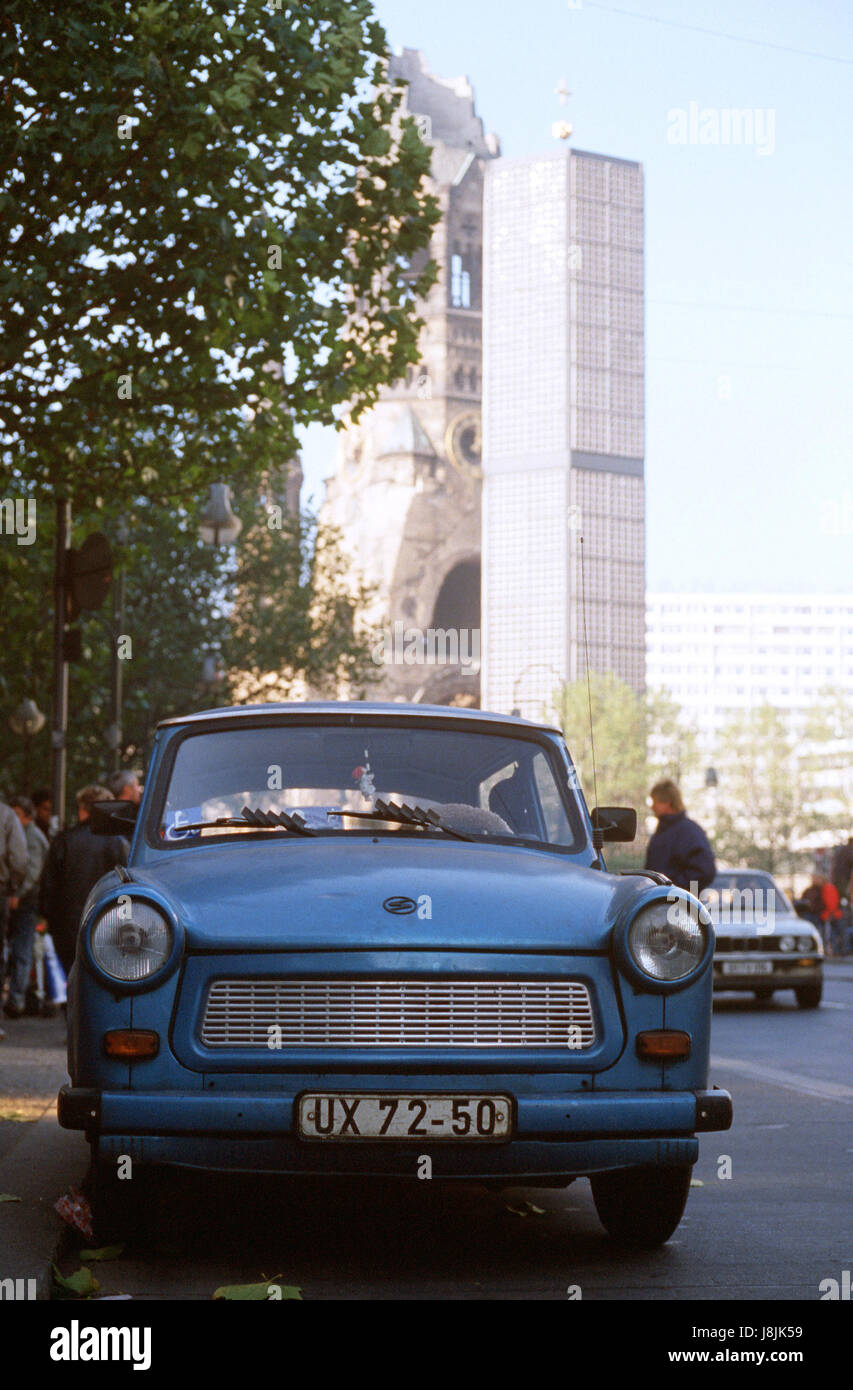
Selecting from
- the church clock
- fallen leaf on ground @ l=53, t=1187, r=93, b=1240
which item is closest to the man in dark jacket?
fallen leaf on ground @ l=53, t=1187, r=93, b=1240

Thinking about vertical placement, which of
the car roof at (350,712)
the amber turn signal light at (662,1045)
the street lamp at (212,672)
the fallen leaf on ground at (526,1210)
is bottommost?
the fallen leaf on ground at (526,1210)

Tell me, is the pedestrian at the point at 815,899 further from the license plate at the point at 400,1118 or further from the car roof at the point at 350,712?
the license plate at the point at 400,1118

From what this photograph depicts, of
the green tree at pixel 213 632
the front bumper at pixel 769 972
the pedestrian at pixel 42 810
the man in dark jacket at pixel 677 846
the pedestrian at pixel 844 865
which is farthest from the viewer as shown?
the green tree at pixel 213 632

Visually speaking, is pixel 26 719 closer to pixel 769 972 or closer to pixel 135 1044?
pixel 769 972

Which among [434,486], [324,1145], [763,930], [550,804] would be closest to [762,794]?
[434,486]

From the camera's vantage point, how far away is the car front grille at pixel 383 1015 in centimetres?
525

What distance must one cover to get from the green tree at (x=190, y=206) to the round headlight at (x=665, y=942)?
7341 mm

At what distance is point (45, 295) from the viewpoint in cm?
1218

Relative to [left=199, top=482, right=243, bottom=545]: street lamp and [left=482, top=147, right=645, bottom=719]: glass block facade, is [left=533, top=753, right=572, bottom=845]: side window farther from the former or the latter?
[left=482, top=147, right=645, bottom=719]: glass block facade

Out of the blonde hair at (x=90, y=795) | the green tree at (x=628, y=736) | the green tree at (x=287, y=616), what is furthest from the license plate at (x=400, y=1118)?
the green tree at (x=628, y=736)

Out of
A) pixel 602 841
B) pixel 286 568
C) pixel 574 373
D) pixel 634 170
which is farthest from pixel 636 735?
pixel 602 841

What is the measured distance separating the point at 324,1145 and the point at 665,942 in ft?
3.61

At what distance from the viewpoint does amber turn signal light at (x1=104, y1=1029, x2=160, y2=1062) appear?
5285 millimetres

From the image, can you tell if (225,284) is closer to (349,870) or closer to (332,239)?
(332,239)
